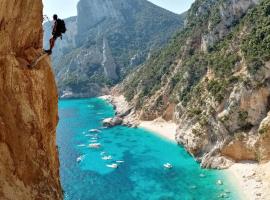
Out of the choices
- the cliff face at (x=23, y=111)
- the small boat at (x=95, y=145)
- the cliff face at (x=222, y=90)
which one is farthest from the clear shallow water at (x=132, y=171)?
the cliff face at (x=23, y=111)

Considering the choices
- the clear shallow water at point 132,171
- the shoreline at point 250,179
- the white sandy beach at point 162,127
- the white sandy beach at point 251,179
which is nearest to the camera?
the white sandy beach at point 251,179

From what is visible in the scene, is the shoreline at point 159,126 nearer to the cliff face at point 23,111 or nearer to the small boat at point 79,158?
the small boat at point 79,158

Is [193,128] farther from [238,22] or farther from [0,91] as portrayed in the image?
[0,91]

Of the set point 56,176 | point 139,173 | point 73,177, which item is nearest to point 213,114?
point 139,173

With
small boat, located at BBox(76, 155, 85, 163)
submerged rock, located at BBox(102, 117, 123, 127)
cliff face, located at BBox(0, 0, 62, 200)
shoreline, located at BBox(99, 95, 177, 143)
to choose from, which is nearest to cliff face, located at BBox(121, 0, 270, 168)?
shoreline, located at BBox(99, 95, 177, 143)

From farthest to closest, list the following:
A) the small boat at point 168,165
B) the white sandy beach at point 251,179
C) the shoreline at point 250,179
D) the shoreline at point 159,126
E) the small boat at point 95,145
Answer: the shoreline at point 159,126
the small boat at point 95,145
the small boat at point 168,165
the shoreline at point 250,179
the white sandy beach at point 251,179
